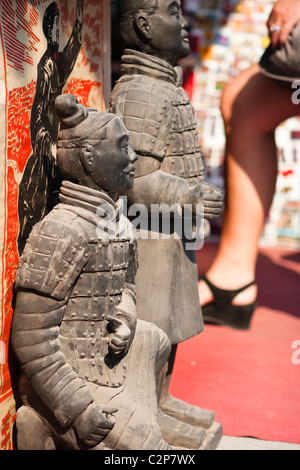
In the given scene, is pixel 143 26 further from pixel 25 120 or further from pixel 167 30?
pixel 25 120

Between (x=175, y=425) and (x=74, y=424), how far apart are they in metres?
0.66

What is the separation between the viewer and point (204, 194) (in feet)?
6.67

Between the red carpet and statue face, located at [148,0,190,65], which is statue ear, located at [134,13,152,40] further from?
the red carpet

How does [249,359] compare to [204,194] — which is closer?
[204,194]

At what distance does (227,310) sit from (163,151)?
1.66 metres

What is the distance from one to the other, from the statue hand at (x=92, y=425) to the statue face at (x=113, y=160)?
23.7 inches

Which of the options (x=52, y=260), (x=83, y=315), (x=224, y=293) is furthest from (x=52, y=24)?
(x=224, y=293)

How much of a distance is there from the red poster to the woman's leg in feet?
4.67

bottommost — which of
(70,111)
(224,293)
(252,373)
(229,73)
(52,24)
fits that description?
(252,373)

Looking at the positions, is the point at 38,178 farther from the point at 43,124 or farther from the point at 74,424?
the point at 74,424

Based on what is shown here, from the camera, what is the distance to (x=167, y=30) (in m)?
2.10

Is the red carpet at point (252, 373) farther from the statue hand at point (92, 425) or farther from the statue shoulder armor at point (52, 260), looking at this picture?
the statue shoulder armor at point (52, 260)

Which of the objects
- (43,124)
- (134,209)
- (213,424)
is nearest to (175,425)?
(213,424)

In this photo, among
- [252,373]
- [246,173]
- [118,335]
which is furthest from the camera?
[246,173]
